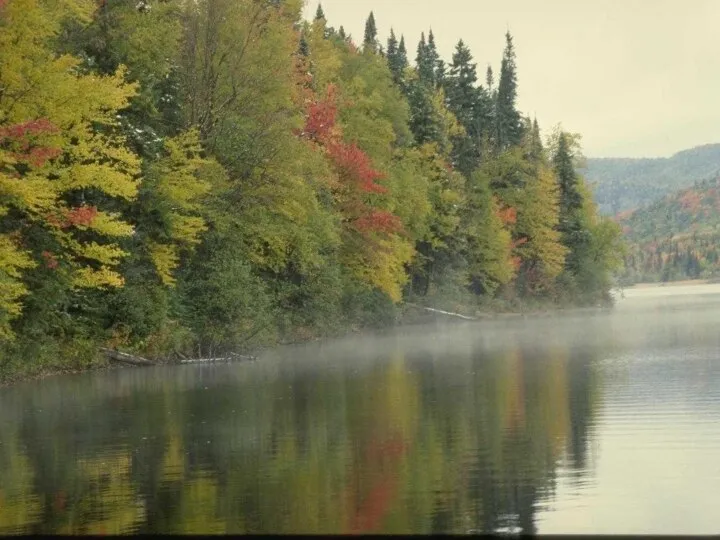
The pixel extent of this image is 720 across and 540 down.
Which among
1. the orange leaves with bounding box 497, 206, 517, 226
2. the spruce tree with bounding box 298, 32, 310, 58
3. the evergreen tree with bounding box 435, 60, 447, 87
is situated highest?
the evergreen tree with bounding box 435, 60, 447, 87

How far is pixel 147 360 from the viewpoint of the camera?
127 feet

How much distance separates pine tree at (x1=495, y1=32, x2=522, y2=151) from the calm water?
7183 cm

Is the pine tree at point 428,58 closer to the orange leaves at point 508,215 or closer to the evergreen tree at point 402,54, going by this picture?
the evergreen tree at point 402,54

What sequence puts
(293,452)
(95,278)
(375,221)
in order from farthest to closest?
(375,221) → (95,278) → (293,452)

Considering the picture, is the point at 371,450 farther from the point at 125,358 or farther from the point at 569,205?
the point at 569,205

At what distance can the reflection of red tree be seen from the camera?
39.7ft

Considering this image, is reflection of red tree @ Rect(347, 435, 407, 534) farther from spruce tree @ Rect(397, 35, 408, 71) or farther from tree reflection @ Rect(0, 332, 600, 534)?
spruce tree @ Rect(397, 35, 408, 71)

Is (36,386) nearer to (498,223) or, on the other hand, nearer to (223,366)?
(223,366)

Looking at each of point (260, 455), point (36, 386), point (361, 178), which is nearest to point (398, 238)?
point (361, 178)

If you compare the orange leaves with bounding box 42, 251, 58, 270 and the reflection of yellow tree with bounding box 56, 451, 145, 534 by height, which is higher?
the orange leaves with bounding box 42, 251, 58, 270

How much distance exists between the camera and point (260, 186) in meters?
45.6

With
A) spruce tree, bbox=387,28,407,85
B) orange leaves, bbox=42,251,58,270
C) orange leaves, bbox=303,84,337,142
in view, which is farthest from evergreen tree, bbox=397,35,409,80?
orange leaves, bbox=42,251,58,270

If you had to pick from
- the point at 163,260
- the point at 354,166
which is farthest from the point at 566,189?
the point at 163,260

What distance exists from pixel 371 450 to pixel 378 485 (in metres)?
3.15
